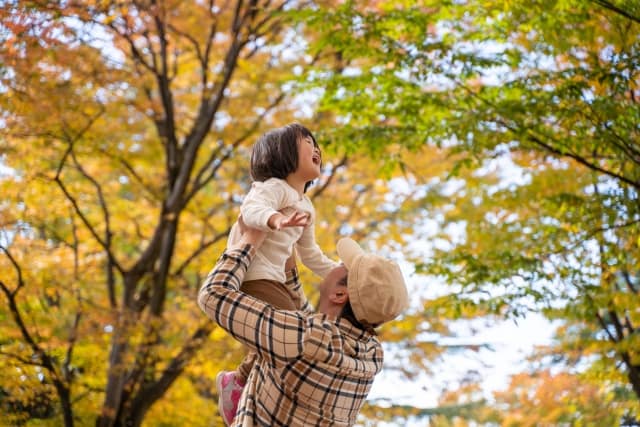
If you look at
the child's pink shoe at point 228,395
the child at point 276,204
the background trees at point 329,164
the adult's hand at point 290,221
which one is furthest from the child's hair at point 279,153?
the background trees at point 329,164

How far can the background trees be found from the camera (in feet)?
17.3

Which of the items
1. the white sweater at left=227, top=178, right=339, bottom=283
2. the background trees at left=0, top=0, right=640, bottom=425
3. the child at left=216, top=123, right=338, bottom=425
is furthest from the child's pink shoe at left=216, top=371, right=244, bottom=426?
the background trees at left=0, top=0, right=640, bottom=425

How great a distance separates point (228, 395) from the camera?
2260 millimetres

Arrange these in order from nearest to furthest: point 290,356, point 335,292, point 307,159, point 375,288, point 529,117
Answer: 1. point 290,356
2. point 375,288
3. point 335,292
4. point 307,159
5. point 529,117

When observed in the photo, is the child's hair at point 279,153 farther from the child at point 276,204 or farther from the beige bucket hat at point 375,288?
the beige bucket hat at point 375,288

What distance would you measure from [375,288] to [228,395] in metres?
0.65

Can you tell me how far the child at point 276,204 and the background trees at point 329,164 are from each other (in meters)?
2.81

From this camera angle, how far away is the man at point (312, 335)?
1.86 m

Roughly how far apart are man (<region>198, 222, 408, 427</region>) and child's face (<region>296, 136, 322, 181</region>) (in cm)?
24

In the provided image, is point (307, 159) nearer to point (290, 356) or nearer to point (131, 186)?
point (290, 356)

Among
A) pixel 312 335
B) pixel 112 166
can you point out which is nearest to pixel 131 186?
pixel 112 166

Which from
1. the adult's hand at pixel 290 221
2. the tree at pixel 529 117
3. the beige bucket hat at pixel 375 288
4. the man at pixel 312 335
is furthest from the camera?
the tree at pixel 529 117

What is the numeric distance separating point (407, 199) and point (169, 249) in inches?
159

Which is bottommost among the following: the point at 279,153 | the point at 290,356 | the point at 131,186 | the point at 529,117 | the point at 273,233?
the point at 290,356
